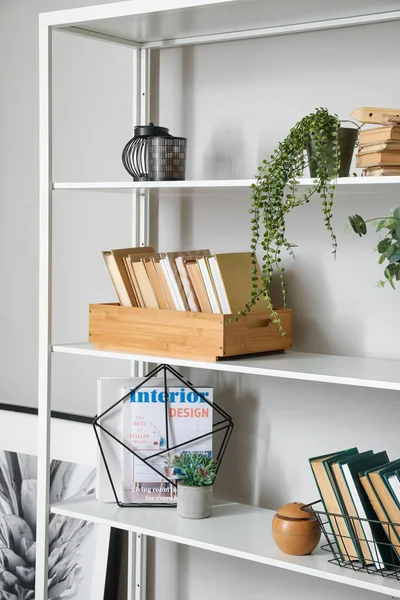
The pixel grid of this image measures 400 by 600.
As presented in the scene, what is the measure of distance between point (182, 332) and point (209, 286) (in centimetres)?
11

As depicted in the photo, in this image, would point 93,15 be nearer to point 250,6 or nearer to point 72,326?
point 250,6

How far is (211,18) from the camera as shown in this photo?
194cm

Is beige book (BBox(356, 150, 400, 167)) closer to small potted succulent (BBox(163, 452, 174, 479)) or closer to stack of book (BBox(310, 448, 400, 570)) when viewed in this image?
stack of book (BBox(310, 448, 400, 570))

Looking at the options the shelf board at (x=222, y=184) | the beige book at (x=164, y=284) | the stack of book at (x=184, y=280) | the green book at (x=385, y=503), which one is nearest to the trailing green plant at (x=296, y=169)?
the shelf board at (x=222, y=184)

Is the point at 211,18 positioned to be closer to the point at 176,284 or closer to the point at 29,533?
the point at 176,284

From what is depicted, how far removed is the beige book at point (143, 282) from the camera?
200 centimetres

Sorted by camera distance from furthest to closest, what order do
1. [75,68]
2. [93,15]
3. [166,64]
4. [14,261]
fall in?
1. [14,261]
2. [75,68]
3. [166,64]
4. [93,15]

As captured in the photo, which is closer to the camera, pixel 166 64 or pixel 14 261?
pixel 166 64

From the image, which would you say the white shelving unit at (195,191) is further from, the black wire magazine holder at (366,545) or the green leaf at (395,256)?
the green leaf at (395,256)

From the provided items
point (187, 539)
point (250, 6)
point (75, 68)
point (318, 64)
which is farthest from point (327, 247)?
point (75, 68)

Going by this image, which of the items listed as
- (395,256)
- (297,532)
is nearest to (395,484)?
(297,532)

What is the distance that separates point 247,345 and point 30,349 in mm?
884

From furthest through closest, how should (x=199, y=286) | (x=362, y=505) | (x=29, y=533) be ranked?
1. (x=29, y=533)
2. (x=199, y=286)
3. (x=362, y=505)

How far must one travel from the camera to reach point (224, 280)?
1.90 m
